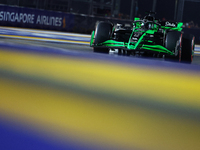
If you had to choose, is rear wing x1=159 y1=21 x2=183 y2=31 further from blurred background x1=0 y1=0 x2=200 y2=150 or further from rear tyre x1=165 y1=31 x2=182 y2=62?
blurred background x1=0 y1=0 x2=200 y2=150

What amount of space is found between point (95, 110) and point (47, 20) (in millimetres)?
15482

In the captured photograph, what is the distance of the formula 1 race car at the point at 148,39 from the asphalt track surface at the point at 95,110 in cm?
275

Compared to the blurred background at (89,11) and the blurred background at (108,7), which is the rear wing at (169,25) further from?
the blurred background at (108,7)

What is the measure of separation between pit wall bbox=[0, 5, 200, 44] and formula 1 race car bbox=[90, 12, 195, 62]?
27.4ft

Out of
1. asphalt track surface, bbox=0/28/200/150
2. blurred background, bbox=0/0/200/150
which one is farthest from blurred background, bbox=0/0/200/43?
asphalt track surface, bbox=0/28/200/150

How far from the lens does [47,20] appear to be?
1772 cm

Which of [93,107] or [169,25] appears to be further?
[169,25]

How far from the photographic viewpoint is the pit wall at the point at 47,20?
16781mm

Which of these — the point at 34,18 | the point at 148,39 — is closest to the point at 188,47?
the point at 148,39

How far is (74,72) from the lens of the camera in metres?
4.44

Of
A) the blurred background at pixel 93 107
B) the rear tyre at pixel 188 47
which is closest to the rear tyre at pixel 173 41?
the rear tyre at pixel 188 47

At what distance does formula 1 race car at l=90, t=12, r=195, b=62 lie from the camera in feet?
24.0

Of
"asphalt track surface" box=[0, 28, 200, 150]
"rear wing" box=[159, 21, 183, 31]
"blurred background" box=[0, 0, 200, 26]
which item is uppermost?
"blurred background" box=[0, 0, 200, 26]

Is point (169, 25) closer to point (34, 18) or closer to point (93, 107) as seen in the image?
point (93, 107)
